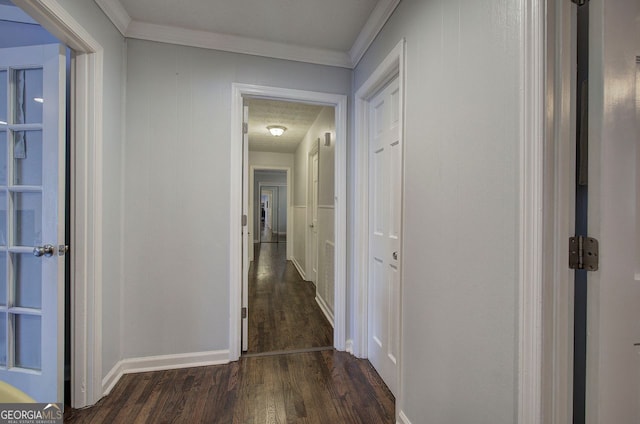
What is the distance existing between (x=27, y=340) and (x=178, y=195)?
113 centimetres

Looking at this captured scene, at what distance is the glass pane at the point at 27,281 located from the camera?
5.10ft

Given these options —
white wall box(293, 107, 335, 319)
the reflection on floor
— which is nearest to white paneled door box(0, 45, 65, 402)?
the reflection on floor

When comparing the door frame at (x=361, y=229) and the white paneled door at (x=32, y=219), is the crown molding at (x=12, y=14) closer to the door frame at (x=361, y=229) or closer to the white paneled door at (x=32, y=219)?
the white paneled door at (x=32, y=219)

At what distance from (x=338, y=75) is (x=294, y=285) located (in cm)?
311

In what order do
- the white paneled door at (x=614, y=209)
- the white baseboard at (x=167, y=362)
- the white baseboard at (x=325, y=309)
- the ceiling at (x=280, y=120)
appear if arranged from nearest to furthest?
the white paneled door at (x=614, y=209)
the white baseboard at (x=167, y=362)
the white baseboard at (x=325, y=309)
the ceiling at (x=280, y=120)

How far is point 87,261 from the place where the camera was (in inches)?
64.1

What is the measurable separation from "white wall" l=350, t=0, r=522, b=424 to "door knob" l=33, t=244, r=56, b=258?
184 cm

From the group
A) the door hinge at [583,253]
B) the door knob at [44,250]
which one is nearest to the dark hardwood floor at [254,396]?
the door knob at [44,250]

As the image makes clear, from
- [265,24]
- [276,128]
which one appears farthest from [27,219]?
[276,128]

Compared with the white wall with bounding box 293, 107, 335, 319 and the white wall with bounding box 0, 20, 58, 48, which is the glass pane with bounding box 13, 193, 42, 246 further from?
the white wall with bounding box 293, 107, 335, 319

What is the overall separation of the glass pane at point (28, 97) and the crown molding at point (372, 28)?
75.7 inches

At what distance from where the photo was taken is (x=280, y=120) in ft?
13.3

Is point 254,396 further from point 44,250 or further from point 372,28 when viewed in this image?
point 372,28

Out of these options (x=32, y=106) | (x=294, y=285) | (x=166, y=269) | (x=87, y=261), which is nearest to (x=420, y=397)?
(x=166, y=269)
